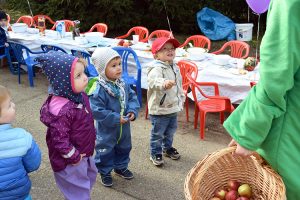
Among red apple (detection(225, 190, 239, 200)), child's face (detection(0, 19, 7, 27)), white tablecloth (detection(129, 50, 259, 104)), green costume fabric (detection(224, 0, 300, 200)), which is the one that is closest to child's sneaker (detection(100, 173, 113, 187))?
red apple (detection(225, 190, 239, 200))

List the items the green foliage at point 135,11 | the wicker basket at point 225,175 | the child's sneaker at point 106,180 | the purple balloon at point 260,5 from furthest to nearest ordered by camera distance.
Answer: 1. the green foliage at point 135,11
2. the purple balloon at point 260,5
3. the child's sneaker at point 106,180
4. the wicker basket at point 225,175

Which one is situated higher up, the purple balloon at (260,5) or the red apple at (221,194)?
the purple balloon at (260,5)

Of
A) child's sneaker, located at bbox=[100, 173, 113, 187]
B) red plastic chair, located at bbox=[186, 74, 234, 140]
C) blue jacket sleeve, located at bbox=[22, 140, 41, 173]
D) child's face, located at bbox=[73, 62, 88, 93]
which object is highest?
child's face, located at bbox=[73, 62, 88, 93]

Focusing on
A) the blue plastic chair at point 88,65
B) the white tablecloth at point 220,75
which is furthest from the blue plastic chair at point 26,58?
the blue plastic chair at point 88,65

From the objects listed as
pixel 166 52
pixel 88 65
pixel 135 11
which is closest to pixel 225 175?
pixel 166 52

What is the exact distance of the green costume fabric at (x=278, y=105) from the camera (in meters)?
1.43

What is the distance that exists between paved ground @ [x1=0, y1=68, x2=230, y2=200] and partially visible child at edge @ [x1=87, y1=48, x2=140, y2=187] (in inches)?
8.9

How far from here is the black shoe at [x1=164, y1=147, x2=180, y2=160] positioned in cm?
406

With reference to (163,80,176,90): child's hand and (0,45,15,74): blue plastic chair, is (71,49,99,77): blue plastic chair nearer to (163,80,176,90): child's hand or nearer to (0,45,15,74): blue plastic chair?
(0,45,15,74): blue plastic chair

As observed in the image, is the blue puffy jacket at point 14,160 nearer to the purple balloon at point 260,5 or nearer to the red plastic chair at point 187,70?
the red plastic chair at point 187,70

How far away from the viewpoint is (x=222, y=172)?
7.07ft

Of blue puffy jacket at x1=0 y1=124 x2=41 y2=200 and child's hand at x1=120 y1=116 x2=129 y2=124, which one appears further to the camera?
child's hand at x1=120 y1=116 x2=129 y2=124

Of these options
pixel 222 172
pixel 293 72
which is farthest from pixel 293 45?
pixel 222 172

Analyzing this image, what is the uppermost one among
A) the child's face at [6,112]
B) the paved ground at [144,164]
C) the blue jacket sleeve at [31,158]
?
the child's face at [6,112]
